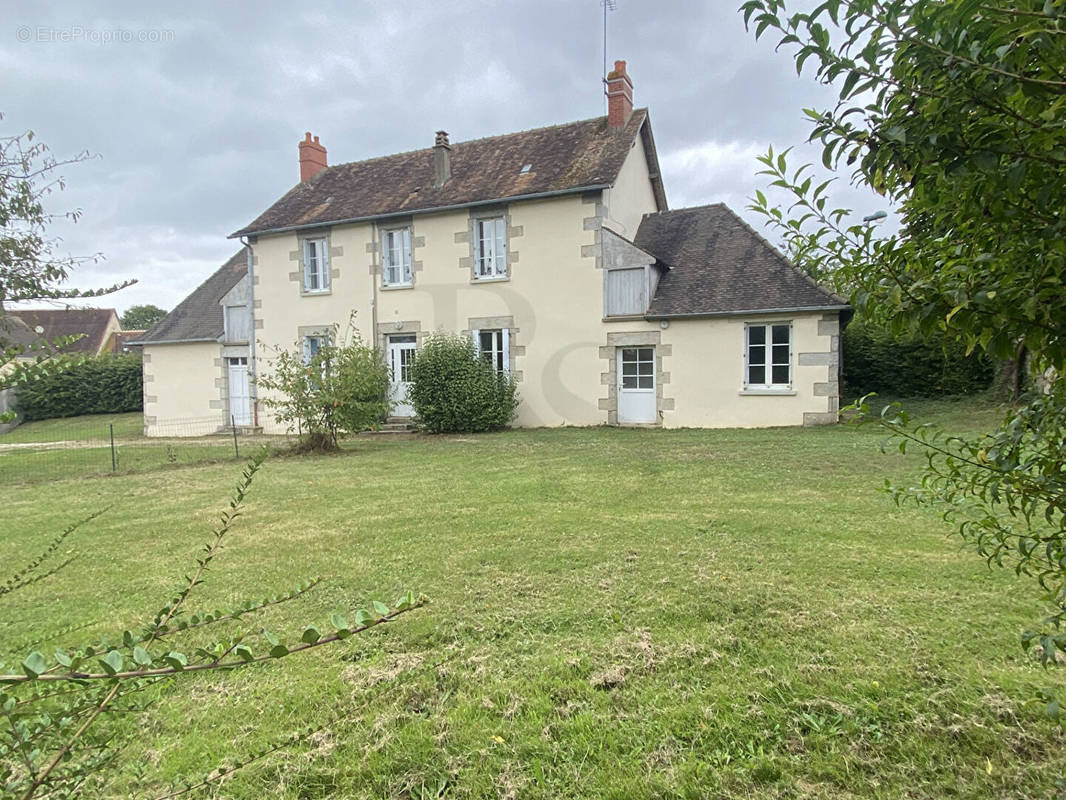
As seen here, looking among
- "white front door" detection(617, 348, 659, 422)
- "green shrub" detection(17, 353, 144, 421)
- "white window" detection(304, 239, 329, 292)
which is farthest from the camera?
"green shrub" detection(17, 353, 144, 421)

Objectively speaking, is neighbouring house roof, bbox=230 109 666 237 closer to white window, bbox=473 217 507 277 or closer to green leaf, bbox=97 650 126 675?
white window, bbox=473 217 507 277

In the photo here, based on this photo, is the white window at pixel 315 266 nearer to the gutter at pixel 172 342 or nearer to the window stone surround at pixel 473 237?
the gutter at pixel 172 342

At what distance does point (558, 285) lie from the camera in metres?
14.4

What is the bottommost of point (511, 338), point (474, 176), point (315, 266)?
point (511, 338)

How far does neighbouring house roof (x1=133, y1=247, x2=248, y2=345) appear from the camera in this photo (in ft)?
60.1

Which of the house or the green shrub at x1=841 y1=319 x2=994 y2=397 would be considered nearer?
the house

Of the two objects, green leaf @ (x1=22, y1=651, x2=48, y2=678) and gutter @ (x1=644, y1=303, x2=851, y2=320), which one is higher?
gutter @ (x1=644, y1=303, x2=851, y2=320)

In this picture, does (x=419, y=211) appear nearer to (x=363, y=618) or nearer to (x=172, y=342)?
(x=172, y=342)

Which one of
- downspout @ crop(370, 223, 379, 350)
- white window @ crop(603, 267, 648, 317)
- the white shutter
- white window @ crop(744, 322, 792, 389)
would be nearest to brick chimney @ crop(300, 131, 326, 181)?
downspout @ crop(370, 223, 379, 350)

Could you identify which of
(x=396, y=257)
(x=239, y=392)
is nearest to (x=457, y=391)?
(x=396, y=257)

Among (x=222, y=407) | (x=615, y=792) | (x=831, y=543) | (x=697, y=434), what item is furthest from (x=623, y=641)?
(x=222, y=407)

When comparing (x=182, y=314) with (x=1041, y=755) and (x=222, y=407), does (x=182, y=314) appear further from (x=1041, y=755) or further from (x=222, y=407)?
(x=1041, y=755)

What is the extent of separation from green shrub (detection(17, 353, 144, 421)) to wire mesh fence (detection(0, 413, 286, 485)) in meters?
3.54

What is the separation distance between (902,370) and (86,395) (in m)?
29.9
